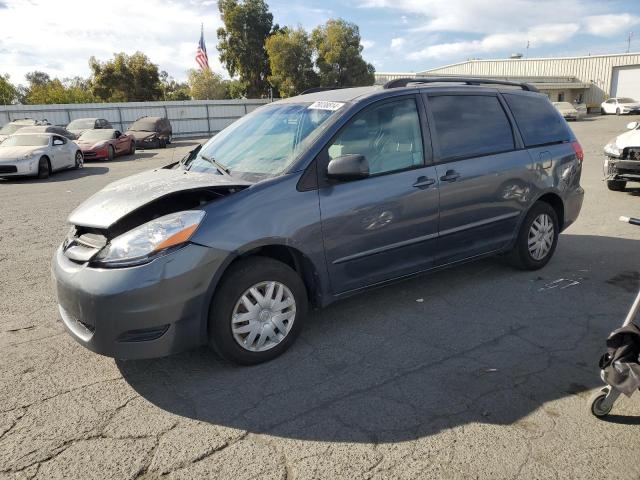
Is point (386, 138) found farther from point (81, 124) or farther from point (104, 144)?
point (81, 124)

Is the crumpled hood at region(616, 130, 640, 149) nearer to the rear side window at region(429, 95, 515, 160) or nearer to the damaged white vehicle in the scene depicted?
the damaged white vehicle

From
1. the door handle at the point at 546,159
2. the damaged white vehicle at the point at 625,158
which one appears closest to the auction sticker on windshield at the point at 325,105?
the door handle at the point at 546,159

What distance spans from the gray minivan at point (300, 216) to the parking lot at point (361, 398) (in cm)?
35

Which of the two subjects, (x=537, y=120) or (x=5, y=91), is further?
(x=5, y=91)

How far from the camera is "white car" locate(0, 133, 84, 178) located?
558 inches

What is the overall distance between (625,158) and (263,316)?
837cm

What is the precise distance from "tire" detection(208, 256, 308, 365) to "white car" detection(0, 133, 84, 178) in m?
13.6

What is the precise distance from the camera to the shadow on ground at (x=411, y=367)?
9.50ft

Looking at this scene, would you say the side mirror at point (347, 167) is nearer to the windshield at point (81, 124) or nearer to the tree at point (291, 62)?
the windshield at point (81, 124)

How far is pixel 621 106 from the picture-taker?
1781 inches

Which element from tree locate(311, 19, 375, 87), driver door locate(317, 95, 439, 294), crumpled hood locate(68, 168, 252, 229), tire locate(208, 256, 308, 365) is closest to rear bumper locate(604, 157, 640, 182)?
driver door locate(317, 95, 439, 294)

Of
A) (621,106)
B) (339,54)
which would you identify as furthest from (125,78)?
(621,106)

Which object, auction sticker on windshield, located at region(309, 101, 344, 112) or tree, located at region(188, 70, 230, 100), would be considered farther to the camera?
tree, located at region(188, 70, 230, 100)

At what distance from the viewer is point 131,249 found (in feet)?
10.0
